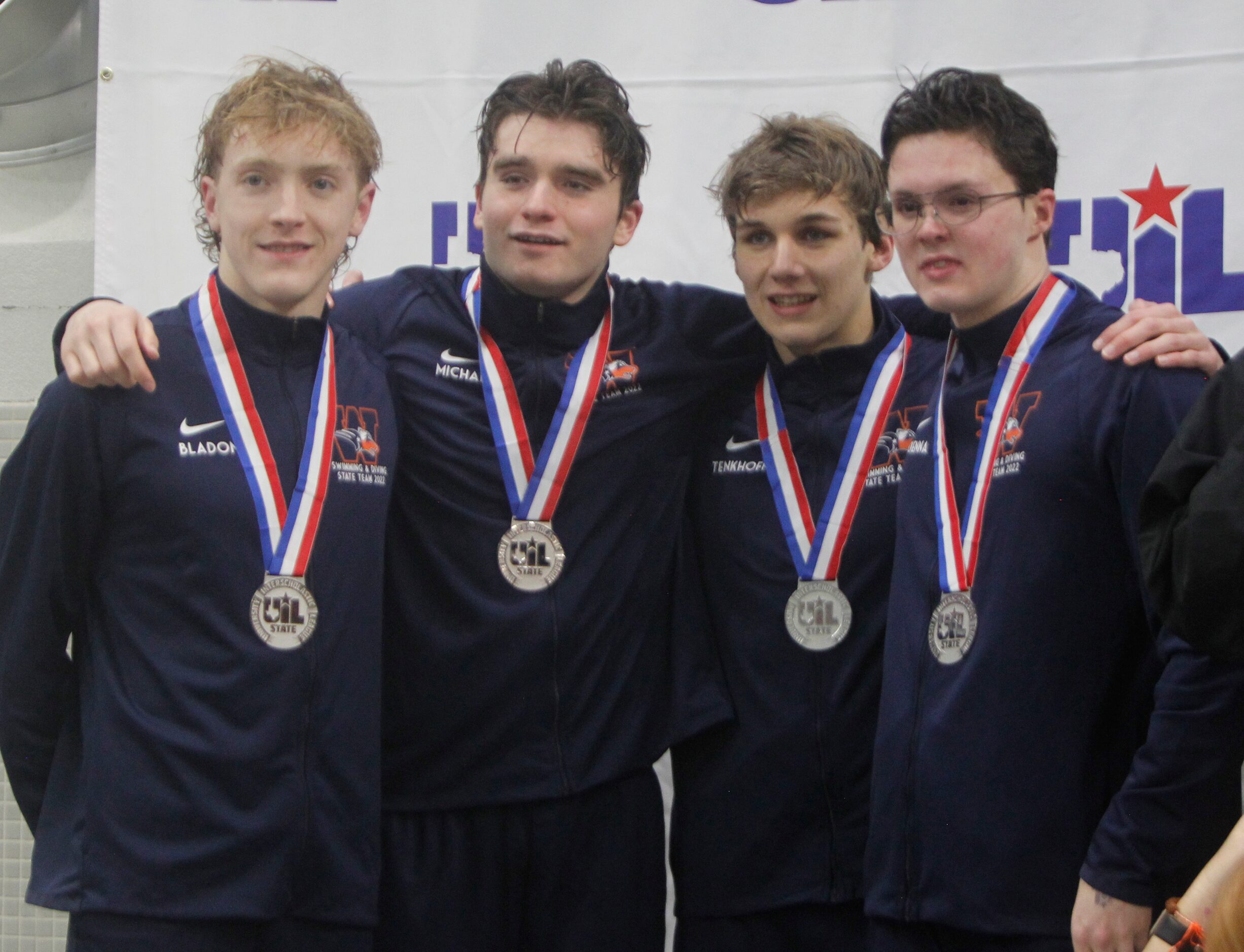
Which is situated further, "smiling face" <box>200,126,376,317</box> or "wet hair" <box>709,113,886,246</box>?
"wet hair" <box>709,113,886,246</box>

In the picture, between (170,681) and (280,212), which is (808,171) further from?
(170,681)

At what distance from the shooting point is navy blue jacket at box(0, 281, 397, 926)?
2.21 m

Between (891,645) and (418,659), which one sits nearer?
(891,645)

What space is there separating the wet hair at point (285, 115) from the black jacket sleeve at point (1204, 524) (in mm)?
1652

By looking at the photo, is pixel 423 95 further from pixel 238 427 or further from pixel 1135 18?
pixel 1135 18

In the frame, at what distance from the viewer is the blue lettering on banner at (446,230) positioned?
12.0 ft

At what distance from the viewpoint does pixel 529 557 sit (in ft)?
8.57

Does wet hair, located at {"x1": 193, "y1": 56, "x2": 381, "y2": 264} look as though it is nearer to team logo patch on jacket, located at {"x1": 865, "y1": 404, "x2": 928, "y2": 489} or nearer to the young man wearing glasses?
the young man wearing glasses

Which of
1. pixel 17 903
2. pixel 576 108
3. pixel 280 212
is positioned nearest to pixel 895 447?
pixel 576 108

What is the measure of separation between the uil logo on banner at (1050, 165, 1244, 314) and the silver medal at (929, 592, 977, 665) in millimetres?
1516

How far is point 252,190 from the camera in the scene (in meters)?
2.46

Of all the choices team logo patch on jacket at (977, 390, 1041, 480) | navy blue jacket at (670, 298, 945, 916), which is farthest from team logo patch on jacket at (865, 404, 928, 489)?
team logo patch on jacket at (977, 390, 1041, 480)

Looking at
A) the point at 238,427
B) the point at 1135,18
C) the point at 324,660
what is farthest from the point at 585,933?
the point at 1135,18

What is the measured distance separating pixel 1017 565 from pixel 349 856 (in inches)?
52.2
